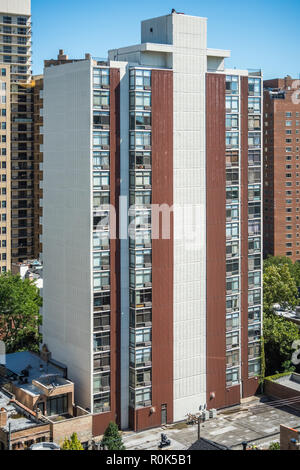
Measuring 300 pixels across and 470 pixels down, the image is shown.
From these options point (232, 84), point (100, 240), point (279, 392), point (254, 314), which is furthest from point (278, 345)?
point (232, 84)

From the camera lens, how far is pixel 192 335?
57281 millimetres

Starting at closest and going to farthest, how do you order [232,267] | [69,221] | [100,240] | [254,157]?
1. [100,240]
2. [69,221]
3. [232,267]
4. [254,157]

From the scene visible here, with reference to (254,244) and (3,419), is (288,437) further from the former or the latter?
(254,244)

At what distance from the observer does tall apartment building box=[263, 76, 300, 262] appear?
121625mm

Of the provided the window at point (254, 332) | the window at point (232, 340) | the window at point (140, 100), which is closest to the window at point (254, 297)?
the window at point (254, 332)

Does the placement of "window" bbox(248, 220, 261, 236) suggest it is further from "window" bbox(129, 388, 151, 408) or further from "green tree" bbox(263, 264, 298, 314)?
"green tree" bbox(263, 264, 298, 314)

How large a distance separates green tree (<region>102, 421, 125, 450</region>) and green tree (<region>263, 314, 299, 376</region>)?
1932cm

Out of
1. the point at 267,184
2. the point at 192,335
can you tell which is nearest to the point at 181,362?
the point at 192,335

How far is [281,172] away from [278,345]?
6179 centimetres

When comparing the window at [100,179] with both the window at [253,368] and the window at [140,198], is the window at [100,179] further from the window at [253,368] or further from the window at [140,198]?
the window at [253,368]

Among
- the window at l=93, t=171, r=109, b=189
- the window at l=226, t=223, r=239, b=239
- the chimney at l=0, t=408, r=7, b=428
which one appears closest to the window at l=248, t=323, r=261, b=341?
the window at l=226, t=223, r=239, b=239

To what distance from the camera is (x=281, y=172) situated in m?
122

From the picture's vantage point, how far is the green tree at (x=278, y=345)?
64.8 m

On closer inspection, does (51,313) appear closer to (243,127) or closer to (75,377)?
(75,377)
